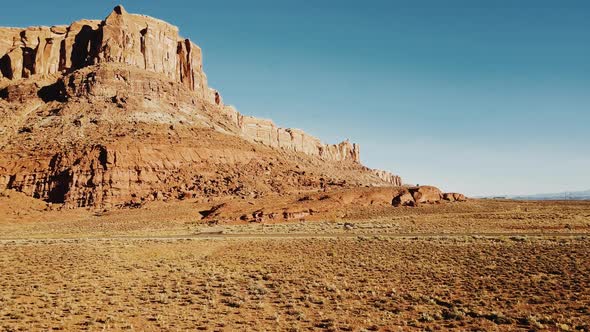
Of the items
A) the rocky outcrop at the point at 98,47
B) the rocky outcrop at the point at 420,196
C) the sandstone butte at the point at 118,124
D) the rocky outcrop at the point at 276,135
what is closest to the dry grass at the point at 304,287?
the rocky outcrop at the point at 420,196

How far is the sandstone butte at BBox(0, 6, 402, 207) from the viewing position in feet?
232

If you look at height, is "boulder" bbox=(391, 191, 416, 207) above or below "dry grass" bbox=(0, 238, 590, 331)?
above

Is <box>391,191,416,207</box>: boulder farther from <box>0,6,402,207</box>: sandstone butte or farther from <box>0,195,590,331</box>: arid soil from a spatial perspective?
<box>0,195,590,331</box>: arid soil

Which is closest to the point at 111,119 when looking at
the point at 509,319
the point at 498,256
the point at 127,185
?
the point at 127,185

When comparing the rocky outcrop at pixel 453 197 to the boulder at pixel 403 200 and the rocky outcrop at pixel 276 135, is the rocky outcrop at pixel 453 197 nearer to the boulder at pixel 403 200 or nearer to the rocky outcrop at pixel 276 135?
the boulder at pixel 403 200

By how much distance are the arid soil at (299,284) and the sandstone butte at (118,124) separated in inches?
1468

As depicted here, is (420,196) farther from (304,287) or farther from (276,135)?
(276,135)

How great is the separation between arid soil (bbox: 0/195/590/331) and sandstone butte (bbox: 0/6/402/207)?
37.3 meters

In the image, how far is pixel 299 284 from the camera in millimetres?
19516

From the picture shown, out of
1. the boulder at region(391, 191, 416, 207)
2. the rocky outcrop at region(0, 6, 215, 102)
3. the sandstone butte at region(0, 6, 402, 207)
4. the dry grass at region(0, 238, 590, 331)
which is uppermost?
the rocky outcrop at region(0, 6, 215, 102)

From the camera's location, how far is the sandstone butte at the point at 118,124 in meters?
70.6

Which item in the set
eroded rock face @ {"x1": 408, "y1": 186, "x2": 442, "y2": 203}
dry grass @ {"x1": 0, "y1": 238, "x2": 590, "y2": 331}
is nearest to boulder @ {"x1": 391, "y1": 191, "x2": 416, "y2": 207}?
eroded rock face @ {"x1": 408, "y1": 186, "x2": 442, "y2": 203}

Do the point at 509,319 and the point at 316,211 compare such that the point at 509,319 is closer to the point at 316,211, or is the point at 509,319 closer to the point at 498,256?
the point at 498,256

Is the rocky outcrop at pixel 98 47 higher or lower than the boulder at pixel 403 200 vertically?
higher
